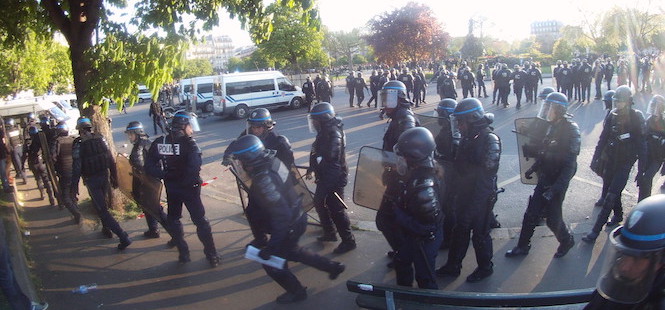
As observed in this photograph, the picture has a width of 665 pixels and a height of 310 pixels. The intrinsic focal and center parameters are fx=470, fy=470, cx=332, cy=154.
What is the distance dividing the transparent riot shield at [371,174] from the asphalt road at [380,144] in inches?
55.5

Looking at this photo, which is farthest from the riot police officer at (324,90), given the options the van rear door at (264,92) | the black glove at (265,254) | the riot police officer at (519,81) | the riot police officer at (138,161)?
the black glove at (265,254)

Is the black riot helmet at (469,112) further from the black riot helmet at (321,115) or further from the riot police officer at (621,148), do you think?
the riot police officer at (621,148)

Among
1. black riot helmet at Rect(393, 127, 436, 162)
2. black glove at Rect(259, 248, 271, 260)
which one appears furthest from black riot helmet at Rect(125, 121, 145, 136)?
black riot helmet at Rect(393, 127, 436, 162)

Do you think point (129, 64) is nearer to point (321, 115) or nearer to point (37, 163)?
point (321, 115)

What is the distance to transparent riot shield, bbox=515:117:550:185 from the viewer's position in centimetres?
486

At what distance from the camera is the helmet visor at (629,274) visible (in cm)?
173

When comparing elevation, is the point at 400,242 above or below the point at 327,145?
below

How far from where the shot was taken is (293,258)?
4035 millimetres

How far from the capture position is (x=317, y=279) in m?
4.65

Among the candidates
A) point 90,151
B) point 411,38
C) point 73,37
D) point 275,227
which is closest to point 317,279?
point 275,227

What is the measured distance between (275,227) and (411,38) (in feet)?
110

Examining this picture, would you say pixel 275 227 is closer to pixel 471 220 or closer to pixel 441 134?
pixel 471 220

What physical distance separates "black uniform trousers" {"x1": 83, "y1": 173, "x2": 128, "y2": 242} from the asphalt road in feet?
7.59

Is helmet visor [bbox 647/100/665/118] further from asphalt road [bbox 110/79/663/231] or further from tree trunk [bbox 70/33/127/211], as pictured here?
tree trunk [bbox 70/33/127/211]
